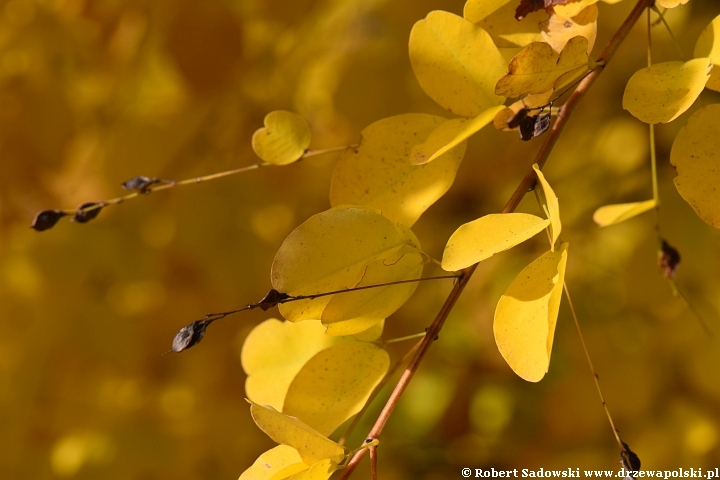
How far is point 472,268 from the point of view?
35cm

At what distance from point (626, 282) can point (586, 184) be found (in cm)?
13

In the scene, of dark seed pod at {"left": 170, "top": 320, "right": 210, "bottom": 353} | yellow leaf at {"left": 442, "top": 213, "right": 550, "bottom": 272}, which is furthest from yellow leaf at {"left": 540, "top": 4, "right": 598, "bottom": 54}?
dark seed pod at {"left": 170, "top": 320, "right": 210, "bottom": 353}

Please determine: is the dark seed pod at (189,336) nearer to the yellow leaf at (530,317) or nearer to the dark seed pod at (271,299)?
the dark seed pod at (271,299)

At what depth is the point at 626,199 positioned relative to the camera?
790 mm

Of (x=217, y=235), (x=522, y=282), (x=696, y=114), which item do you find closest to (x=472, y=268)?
(x=522, y=282)

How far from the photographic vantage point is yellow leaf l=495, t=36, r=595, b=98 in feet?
1.00

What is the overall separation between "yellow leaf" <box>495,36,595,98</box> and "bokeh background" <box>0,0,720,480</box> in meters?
0.38

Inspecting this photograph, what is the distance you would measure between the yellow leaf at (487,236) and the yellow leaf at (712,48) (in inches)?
4.8

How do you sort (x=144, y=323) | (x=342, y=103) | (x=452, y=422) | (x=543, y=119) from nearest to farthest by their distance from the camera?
1. (x=543, y=119)
2. (x=342, y=103)
3. (x=144, y=323)
4. (x=452, y=422)

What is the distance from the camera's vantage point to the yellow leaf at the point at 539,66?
30cm

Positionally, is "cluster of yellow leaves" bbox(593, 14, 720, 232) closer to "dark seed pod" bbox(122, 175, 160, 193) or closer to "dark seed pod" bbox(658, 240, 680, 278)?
"dark seed pod" bbox(658, 240, 680, 278)

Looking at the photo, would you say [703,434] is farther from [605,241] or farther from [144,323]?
[144,323]

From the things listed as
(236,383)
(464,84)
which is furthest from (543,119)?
(236,383)

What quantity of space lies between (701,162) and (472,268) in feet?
0.40
